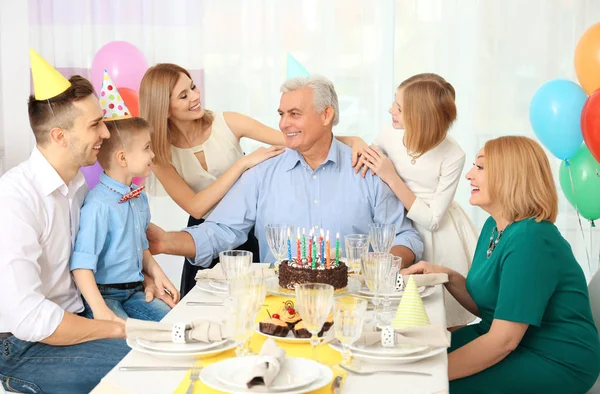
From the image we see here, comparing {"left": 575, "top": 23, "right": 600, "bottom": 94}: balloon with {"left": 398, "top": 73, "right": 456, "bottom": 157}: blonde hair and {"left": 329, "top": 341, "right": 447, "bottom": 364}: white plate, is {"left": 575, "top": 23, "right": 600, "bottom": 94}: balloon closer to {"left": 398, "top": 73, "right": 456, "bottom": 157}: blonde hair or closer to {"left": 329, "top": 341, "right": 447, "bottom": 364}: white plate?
{"left": 398, "top": 73, "right": 456, "bottom": 157}: blonde hair

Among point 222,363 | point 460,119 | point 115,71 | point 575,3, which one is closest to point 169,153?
point 115,71

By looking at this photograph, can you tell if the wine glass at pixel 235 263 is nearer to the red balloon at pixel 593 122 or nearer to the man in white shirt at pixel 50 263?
the man in white shirt at pixel 50 263

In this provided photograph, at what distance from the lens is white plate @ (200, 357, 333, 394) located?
155 centimetres

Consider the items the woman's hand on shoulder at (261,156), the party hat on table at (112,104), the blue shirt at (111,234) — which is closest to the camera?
the blue shirt at (111,234)

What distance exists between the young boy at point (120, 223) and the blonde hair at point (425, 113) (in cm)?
108

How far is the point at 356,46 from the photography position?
5746mm

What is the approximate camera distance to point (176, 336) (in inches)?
72.5

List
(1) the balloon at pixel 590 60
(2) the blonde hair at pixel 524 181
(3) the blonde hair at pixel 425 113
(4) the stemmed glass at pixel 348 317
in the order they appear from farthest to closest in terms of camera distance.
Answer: (1) the balloon at pixel 590 60 → (3) the blonde hair at pixel 425 113 → (2) the blonde hair at pixel 524 181 → (4) the stemmed glass at pixel 348 317

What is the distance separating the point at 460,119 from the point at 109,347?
393 centimetres

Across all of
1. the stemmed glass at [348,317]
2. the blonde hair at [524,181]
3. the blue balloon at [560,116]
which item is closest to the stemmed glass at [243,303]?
the stemmed glass at [348,317]

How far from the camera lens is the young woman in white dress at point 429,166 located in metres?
3.23

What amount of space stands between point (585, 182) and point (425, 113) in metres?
1.44

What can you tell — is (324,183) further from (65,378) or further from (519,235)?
(65,378)

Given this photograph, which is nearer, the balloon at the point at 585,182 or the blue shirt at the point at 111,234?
the blue shirt at the point at 111,234
